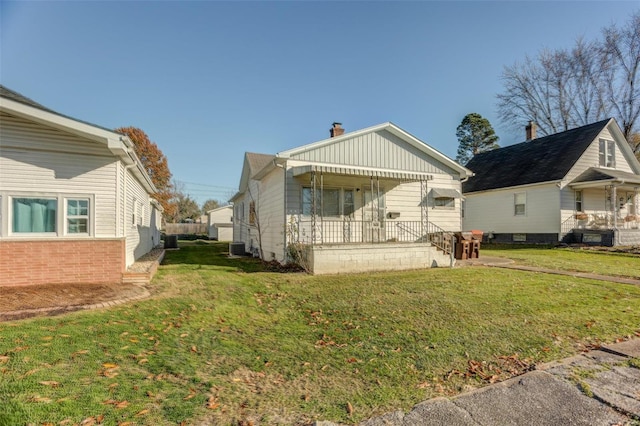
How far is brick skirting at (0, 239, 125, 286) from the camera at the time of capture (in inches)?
277


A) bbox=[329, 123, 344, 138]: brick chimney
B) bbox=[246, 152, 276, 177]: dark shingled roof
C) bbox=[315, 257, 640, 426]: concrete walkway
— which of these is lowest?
bbox=[315, 257, 640, 426]: concrete walkway

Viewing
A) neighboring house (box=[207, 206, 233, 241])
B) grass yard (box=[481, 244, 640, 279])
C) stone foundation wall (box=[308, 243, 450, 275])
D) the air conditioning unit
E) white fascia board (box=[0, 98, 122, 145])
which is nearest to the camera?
white fascia board (box=[0, 98, 122, 145])

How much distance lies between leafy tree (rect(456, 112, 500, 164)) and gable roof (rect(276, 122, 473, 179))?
29430mm

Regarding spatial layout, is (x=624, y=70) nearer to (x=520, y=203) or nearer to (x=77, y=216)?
(x=520, y=203)

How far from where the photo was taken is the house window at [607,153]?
796 inches

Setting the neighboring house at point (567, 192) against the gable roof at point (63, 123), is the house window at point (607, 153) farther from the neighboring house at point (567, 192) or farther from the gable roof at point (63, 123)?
the gable roof at point (63, 123)

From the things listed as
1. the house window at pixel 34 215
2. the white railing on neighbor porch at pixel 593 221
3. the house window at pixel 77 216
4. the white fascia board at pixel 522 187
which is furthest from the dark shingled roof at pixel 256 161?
the white railing on neighbor porch at pixel 593 221

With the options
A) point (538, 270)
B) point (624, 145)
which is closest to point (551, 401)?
point (538, 270)

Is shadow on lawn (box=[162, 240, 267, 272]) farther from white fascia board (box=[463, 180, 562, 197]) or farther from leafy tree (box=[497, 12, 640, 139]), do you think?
leafy tree (box=[497, 12, 640, 139])

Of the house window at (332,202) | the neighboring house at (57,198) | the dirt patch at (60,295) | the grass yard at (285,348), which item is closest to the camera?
the grass yard at (285,348)

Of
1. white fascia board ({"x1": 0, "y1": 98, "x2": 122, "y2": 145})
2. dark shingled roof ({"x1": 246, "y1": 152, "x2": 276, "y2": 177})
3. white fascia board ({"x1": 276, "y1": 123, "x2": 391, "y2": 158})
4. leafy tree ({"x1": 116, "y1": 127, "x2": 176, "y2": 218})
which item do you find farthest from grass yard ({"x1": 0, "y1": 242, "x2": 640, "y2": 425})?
leafy tree ({"x1": 116, "y1": 127, "x2": 176, "y2": 218})

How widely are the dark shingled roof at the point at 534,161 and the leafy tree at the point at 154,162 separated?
32425 millimetres

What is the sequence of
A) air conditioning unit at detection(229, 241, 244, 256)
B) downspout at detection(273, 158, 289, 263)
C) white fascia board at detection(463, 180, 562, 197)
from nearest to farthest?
1. downspout at detection(273, 158, 289, 263)
2. air conditioning unit at detection(229, 241, 244, 256)
3. white fascia board at detection(463, 180, 562, 197)

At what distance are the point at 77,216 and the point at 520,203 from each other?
2313 centimetres
